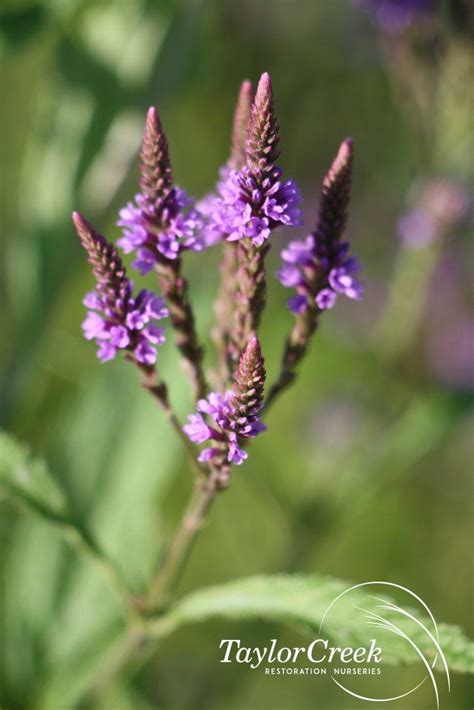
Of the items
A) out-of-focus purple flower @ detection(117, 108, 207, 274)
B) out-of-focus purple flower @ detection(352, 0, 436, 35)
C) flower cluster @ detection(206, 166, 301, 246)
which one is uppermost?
out-of-focus purple flower @ detection(352, 0, 436, 35)

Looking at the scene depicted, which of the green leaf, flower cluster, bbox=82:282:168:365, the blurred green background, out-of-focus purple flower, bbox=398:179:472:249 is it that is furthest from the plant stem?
out-of-focus purple flower, bbox=398:179:472:249

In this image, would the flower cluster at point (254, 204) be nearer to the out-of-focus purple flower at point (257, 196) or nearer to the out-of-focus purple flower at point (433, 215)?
the out-of-focus purple flower at point (257, 196)

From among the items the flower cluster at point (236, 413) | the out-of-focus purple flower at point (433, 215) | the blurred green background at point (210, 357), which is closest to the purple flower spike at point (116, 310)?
the flower cluster at point (236, 413)

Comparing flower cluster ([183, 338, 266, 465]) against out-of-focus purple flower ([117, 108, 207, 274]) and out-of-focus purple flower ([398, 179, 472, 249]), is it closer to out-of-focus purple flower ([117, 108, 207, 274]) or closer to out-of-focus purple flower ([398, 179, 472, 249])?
out-of-focus purple flower ([117, 108, 207, 274])

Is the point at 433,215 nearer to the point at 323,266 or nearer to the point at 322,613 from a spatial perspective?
the point at 323,266

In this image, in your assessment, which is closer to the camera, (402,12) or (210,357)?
(210,357)

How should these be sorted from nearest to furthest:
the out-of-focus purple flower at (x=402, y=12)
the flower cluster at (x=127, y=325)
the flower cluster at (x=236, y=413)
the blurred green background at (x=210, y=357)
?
the flower cluster at (x=236, y=413) < the flower cluster at (x=127, y=325) < the blurred green background at (x=210, y=357) < the out-of-focus purple flower at (x=402, y=12)

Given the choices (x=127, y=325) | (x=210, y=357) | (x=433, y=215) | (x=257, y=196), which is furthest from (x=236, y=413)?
(x=433, y=215)
